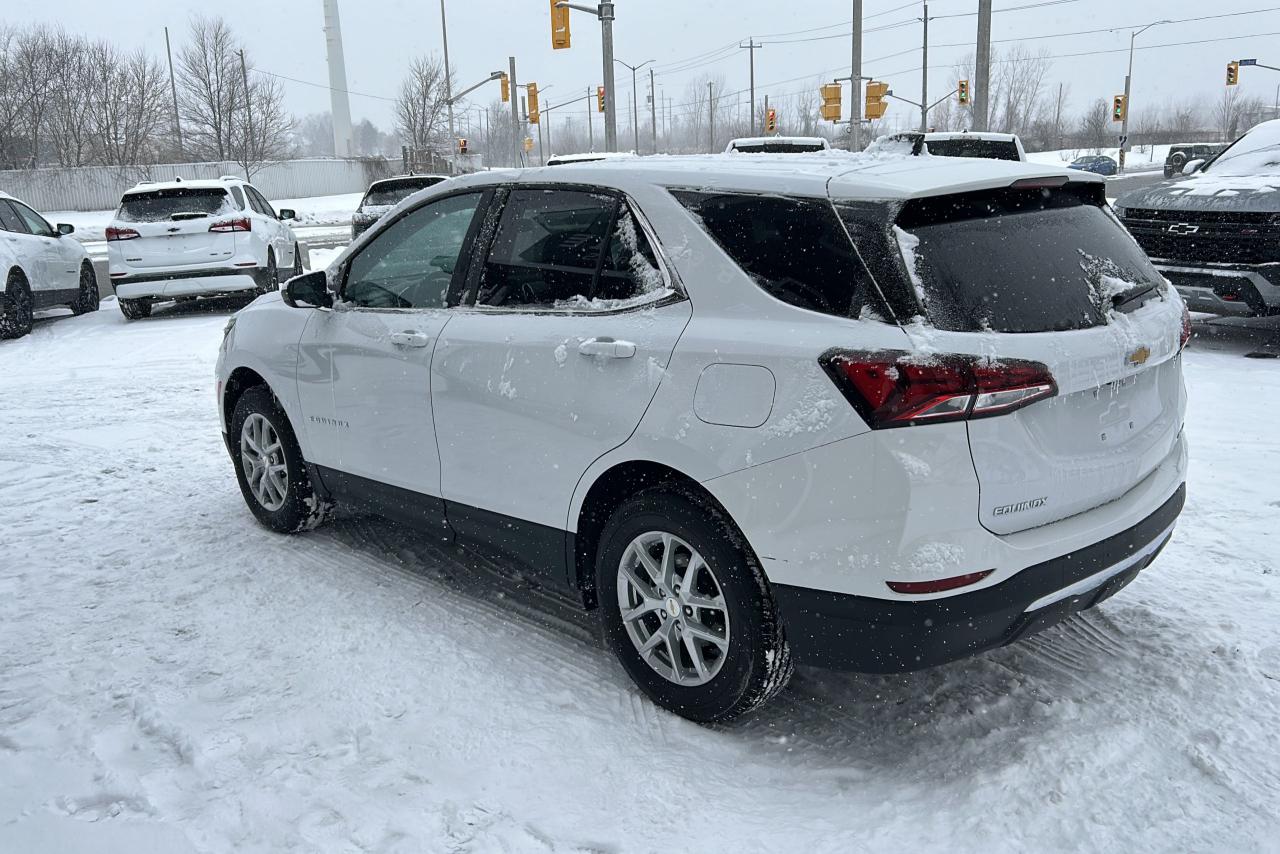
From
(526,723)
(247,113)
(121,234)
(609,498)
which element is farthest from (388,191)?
(247,113)

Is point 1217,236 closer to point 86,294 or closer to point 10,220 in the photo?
point 10,220

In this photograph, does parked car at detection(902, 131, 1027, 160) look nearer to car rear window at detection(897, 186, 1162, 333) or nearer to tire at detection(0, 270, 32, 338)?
tire at detection(0, 270, 32, 338)

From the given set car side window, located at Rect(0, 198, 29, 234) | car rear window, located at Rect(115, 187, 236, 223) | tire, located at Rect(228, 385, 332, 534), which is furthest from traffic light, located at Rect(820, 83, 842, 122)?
tire, located at Rect(228, 385, 332, 534)

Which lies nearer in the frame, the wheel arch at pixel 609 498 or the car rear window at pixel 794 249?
the car rear window at pixel 794 249

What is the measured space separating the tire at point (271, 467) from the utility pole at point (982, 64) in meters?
19.0

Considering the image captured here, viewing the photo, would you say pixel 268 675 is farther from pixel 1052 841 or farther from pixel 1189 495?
pixel 1189 495

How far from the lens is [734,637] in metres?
3.06

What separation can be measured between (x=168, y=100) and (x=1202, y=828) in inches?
2367

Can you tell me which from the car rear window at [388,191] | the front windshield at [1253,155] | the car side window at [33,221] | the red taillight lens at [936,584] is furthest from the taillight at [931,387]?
the car rear window at [388,191]

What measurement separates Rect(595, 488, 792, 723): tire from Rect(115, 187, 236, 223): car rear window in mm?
11247

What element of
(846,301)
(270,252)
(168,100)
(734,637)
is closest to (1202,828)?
(734,637)

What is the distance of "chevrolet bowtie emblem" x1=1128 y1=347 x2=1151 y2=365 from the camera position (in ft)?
9.89

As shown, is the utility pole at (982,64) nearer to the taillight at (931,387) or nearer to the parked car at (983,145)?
the parked car at (983,145)

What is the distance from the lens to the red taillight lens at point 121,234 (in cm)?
1260
